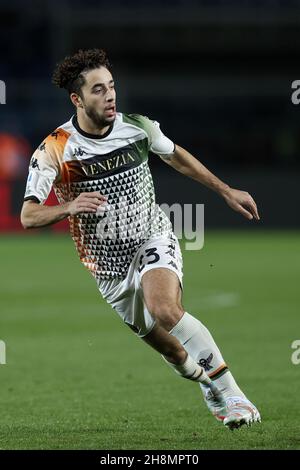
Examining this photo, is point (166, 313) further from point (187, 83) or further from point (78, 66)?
point (187, 83)

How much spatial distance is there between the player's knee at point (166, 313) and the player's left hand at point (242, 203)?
2.21 feet

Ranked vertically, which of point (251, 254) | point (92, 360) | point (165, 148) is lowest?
point (251, 254)

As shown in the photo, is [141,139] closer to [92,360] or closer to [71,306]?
[92,360]

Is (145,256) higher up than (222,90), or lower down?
higher up

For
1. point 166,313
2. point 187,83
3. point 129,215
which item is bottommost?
point 187,83

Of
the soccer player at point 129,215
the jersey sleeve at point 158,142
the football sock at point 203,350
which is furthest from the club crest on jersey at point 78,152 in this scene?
the football sock at point 203,350

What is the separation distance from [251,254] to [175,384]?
1124 cm

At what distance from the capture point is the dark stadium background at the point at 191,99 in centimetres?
2178

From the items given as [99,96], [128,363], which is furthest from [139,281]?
[128,363]

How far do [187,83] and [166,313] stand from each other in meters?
23.0

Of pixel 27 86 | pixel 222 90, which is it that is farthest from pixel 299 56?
pixel 27 86

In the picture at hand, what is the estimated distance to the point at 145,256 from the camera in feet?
20.4

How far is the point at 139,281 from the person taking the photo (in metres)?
6.20
